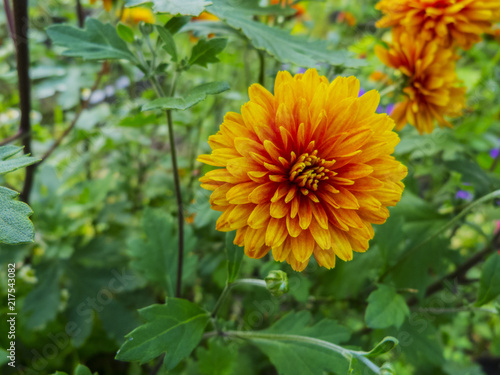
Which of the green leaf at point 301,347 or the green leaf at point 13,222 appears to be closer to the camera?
the green leaf at point 13,222

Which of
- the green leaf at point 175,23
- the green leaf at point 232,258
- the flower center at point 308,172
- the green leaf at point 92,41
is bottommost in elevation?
the green leaf at point 232,258

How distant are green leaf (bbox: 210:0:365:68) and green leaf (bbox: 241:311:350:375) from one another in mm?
495

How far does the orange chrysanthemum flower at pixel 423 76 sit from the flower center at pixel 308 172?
0.30m

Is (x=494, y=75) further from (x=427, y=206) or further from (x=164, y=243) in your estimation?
(x=164, y=243)

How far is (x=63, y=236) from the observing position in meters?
1.06

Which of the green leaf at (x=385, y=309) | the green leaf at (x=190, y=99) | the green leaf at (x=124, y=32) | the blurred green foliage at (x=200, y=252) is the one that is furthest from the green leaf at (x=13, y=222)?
the green leaf at (x=385, y=309)

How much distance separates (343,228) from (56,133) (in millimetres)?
1695

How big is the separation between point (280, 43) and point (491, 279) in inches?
24.0

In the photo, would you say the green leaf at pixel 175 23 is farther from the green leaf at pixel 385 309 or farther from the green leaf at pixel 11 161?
the green leaf at pixel 385 309

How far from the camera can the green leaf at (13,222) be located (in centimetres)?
45

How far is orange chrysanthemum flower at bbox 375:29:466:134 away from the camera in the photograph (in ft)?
2.45

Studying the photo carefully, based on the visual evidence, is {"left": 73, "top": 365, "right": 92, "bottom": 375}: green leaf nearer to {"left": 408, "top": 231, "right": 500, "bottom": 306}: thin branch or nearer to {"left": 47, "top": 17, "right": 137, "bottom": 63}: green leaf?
{"left": 47, "top": 17, "right": 137, "bottom": 63}: green leaf

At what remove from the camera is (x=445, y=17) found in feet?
2.39

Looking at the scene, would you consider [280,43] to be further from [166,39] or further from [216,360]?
[216,360]
